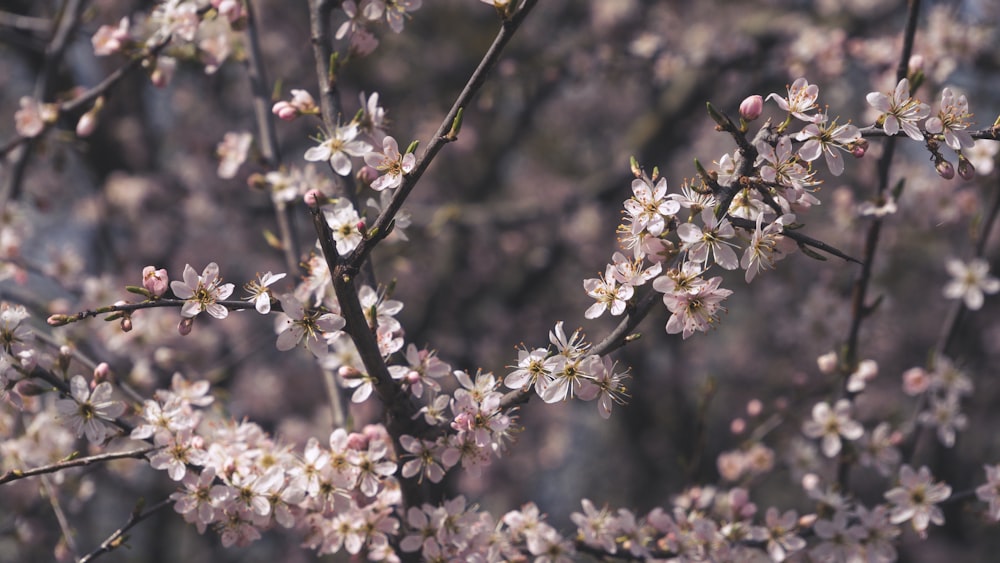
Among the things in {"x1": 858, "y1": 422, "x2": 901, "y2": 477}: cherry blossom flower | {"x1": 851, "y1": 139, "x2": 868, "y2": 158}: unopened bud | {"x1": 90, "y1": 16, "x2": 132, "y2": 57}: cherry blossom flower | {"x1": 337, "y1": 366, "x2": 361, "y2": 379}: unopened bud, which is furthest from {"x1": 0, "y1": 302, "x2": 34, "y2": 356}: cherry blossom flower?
{"x1": 858, "y1": 422, "x2": 901, "y2": 477}: cherry blossom flower

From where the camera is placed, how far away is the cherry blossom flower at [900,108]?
1761mm

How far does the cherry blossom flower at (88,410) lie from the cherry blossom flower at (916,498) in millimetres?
2223

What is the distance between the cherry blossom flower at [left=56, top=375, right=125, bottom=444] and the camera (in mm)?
1979

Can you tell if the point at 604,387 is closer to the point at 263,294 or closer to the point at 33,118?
the point at 263,294

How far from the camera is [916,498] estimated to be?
2.44 m

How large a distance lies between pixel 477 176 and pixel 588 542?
17.6 feet

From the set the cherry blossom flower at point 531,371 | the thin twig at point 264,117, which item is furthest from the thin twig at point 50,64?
the cherry blossom flower at point 531,371

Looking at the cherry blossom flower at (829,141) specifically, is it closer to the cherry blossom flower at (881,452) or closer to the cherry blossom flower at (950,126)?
the cherry blossom flower at (950,126)

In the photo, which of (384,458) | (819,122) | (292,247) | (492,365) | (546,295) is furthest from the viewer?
(546,295)

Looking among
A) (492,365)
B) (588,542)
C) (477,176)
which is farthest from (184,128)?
(588,542)

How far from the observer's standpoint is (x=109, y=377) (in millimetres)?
2105

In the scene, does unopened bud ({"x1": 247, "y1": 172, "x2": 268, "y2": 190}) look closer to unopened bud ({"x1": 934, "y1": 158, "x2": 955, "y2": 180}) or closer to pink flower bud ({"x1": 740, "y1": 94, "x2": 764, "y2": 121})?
pink flower bud ({"x1": 740, "y1": 94, "x2": 764, "y2": 121})

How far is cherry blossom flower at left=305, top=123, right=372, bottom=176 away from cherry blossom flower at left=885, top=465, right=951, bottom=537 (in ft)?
6.12

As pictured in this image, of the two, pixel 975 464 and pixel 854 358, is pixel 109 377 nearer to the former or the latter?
pixel 854 358
